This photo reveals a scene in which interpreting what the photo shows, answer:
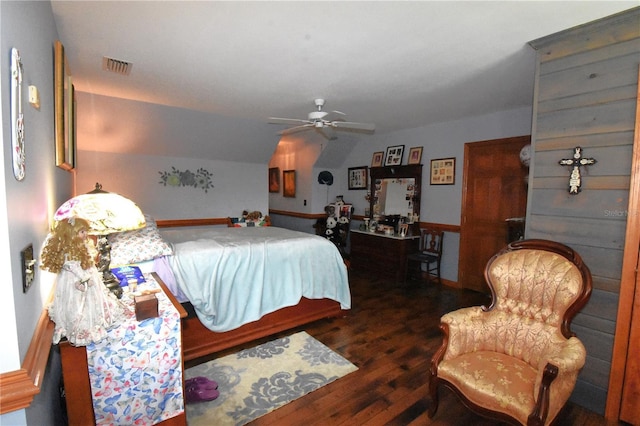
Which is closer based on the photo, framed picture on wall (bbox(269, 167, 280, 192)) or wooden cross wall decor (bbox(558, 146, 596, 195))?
wooden cross wall decor (bbox(558, 146, 596, 195))

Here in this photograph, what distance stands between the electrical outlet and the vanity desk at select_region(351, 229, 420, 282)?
4090 mm

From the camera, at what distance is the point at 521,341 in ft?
6.09

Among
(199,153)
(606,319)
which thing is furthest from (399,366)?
(199,153)

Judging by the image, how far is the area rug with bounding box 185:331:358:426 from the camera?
6.25 ft

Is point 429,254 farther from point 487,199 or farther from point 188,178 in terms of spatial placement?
point 188,178

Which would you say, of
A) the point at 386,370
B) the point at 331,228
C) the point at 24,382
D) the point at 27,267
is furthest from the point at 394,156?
the point at 24,382

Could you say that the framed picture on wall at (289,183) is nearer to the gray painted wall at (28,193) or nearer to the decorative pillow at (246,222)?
the decorative pillow at (246,222)

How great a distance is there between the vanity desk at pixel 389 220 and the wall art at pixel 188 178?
2.69 meters

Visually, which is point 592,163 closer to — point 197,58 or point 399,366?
point 399,366

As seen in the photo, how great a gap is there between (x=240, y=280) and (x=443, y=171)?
3.40 metres

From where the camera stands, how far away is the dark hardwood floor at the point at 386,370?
1864 millimetres

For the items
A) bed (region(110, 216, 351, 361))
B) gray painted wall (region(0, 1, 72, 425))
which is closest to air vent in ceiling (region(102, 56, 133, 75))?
gray painted wall (region(0, 1, 72, 425))

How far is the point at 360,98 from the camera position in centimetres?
339

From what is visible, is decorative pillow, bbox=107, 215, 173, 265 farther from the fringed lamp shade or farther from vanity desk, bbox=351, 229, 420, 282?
vanity desk, bbox=351, 229, 420, 282
